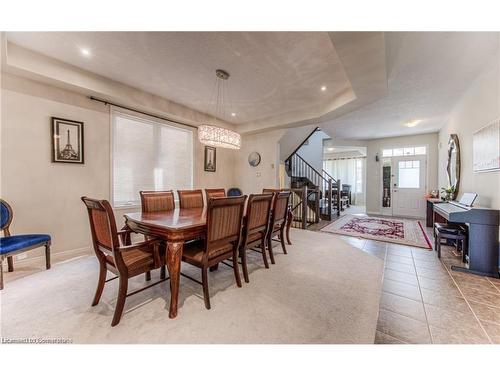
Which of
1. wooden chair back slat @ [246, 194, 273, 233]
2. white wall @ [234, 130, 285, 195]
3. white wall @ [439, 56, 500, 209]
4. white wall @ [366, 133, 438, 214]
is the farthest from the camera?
white wall @ [366, 133, 438, 214]

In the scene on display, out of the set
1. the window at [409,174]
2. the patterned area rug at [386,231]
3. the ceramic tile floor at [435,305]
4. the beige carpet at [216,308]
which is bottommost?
the beige carpet at [216,308]

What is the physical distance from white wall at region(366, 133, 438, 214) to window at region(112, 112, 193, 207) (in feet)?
20.5

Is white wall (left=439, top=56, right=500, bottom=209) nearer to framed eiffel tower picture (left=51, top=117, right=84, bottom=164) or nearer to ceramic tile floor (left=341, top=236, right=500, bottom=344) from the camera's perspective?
ceramic tile floor (left=341, top=236, right=500, bottom=344)

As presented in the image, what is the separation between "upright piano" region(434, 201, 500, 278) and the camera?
7.76 ft

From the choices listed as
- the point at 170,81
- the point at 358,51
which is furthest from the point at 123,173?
the point at 358,51

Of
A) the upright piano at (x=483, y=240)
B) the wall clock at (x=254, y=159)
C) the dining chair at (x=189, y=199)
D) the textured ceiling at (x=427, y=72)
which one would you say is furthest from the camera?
the wall clock at (x=254, y=159)

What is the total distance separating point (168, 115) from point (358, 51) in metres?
3.45

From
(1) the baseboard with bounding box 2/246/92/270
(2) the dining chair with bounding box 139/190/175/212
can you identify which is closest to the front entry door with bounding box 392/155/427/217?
(2) the dining chair with bounding box 139/190/175/212

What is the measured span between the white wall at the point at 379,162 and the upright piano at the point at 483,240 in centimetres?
449

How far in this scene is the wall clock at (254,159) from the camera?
5.56 m

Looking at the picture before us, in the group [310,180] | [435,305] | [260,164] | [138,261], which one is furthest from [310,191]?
[138,261]

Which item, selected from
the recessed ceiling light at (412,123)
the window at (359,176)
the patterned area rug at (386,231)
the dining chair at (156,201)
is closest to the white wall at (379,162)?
the recessed ceiling light at (412,123)

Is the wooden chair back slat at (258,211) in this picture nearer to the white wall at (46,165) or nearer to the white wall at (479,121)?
the white wall at (46,165)

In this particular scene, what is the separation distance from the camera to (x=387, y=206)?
6816 mm
